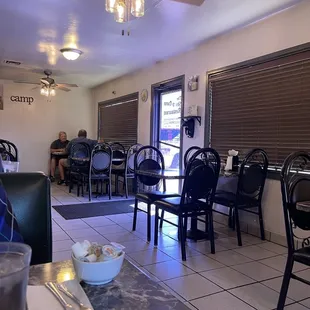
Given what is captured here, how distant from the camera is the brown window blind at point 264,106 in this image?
10.1 ft

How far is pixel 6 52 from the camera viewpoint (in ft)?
Result: 16.7

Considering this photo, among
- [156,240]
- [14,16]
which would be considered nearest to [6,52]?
[14,16]

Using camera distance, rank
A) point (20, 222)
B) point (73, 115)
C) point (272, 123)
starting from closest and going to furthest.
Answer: point (20, 222), point (272, 123), point (73, 115)

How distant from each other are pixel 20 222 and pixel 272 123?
2.83 m

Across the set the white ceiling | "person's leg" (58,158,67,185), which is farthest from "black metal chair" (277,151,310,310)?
"person's leg" (58,158,67,185)

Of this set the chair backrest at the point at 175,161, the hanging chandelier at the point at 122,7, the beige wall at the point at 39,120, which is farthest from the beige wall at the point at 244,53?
the beige wall at the point at 39,120

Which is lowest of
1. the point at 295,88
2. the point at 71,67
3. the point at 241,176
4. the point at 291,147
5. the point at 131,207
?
the point at 131,207

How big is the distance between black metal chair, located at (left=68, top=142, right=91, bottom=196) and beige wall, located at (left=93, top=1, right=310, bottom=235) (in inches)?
46.0

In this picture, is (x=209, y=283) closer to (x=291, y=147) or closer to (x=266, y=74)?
(x=291, y=147)

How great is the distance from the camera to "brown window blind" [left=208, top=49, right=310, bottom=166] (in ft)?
10.1

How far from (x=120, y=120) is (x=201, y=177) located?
4.34 metres

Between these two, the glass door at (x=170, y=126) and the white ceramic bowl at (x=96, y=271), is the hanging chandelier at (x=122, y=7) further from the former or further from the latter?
the glass door at (x=170, y=126)

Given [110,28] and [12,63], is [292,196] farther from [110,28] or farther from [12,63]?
[12,63]

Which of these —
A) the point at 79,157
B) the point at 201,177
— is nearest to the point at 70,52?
the point at 79,157
